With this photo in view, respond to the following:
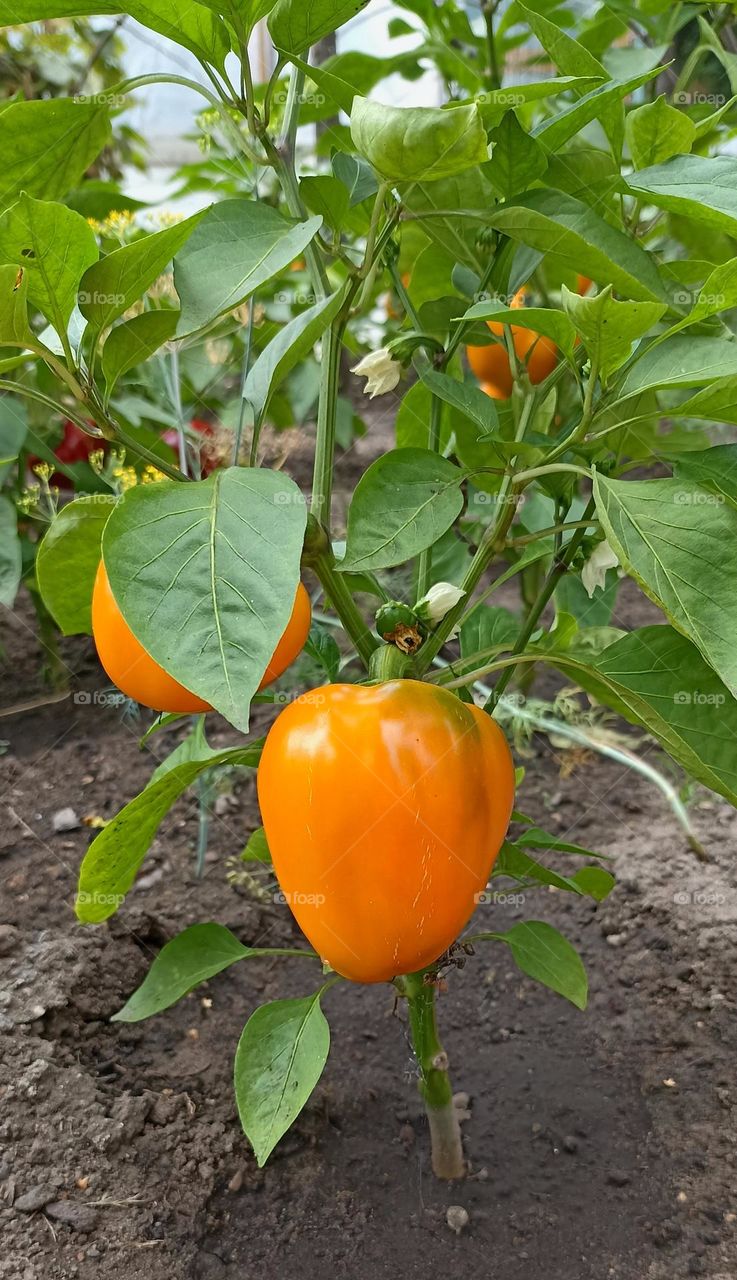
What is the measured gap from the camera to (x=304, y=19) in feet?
1.94

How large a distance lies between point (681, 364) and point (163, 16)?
35 cm

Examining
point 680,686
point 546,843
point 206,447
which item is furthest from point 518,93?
point 206,447

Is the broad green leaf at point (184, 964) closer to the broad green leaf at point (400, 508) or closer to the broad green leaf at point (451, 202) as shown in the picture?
the broad green leaf at point (400, 508)

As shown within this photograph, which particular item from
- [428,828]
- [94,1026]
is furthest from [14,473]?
[428,828]

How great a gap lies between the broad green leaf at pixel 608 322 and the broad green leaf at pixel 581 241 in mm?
34

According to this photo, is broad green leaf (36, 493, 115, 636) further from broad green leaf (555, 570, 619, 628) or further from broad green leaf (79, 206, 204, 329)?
broad green leaf (555, 570, 619, 628)

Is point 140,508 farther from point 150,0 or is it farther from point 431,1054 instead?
point 431,1054

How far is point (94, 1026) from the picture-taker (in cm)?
95

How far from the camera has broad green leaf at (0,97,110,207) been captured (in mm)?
651

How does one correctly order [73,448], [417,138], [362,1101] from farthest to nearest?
[73,448], [362,1101], [417,138]

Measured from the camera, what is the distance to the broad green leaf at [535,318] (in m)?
0.53

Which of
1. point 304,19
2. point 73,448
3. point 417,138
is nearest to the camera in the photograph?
point 417,138

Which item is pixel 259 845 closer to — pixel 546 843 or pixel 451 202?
pixel 546 843

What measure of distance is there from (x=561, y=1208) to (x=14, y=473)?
3.63 ft
